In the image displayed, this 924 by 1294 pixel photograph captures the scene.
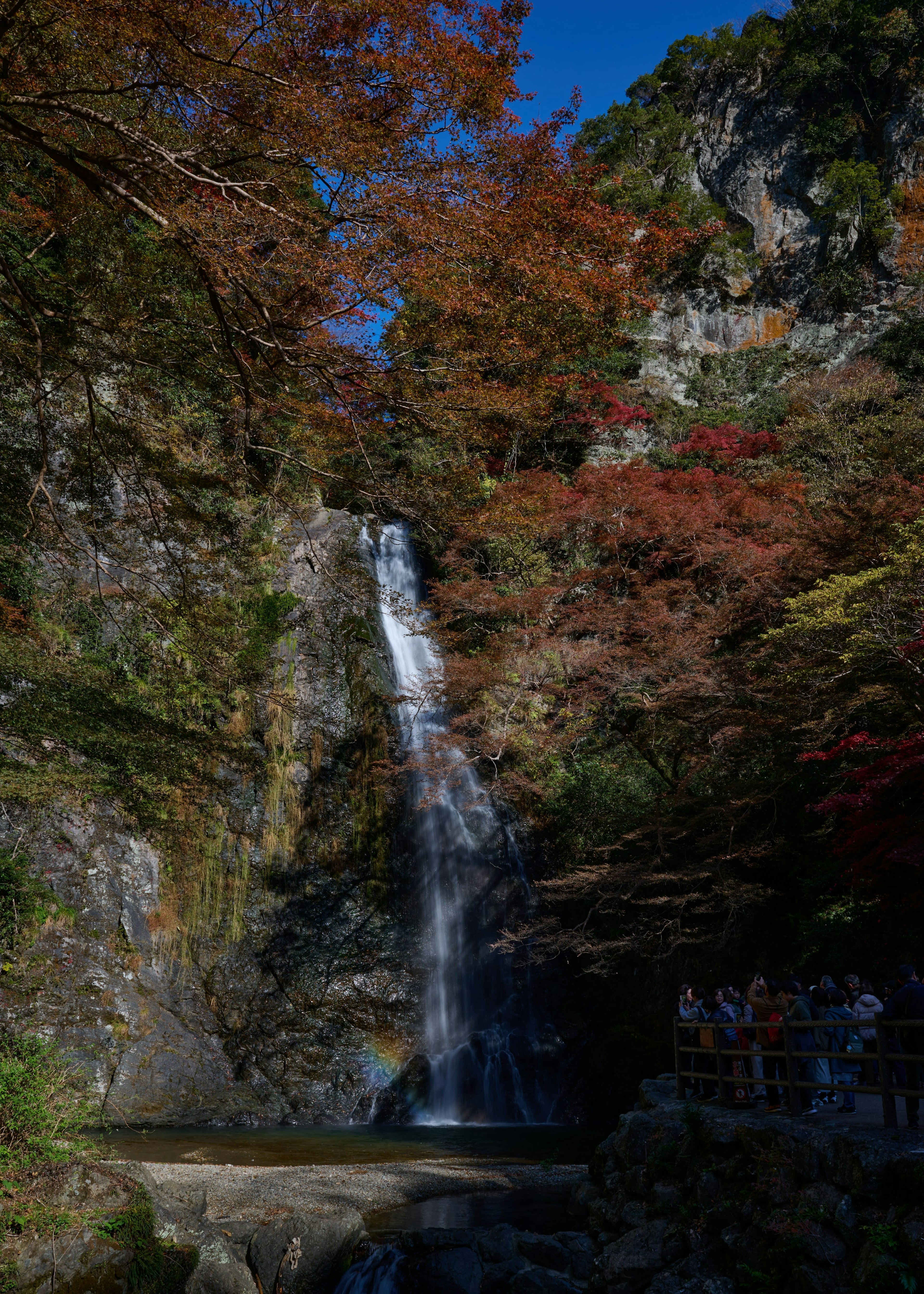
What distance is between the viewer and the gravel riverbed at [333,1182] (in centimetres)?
809

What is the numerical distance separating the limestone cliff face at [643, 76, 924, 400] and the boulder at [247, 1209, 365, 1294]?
27.3m

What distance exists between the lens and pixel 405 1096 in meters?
14.2

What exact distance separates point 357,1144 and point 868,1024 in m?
8.79

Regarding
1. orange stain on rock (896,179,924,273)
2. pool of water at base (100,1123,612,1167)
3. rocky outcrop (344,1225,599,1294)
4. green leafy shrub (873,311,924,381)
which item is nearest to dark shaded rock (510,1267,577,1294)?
rocky outcrop (344,1225,599,1294)

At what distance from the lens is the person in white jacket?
6.04 m

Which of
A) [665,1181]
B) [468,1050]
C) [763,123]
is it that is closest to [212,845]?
[468,1050]

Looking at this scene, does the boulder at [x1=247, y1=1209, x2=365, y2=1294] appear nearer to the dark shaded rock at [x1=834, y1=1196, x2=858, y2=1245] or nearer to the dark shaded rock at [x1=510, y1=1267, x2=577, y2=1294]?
the dark shaded rock at [x1=510, y1=1267, x2=577, y2=1294]

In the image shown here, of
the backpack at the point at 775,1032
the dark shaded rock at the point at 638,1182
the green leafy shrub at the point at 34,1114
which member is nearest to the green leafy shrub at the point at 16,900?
the green leafy shrub at the point at 34,1114

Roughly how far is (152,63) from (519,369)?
3.89 meters

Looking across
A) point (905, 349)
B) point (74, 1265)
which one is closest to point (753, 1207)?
point (74, 1265)

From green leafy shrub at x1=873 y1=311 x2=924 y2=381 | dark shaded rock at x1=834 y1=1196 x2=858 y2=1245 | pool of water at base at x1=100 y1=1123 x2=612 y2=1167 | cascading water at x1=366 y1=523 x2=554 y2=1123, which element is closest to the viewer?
dark shaded rock at x1=834 y1=1196 x2=858 y2=1245

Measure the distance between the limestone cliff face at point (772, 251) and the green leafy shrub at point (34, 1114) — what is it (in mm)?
27630

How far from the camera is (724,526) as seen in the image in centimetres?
1897

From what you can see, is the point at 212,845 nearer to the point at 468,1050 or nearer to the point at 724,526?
the point at 468,1050
